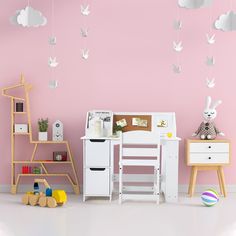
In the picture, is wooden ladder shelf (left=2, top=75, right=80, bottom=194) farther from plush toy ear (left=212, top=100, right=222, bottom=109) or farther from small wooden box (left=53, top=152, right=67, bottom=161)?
plush toy ear (left=212, top=100, right=222, bottom=109)

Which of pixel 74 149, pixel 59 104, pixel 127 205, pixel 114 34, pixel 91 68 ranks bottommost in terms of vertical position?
pixel 127 205

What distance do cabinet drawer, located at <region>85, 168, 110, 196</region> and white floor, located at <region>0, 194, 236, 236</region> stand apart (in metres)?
0.11

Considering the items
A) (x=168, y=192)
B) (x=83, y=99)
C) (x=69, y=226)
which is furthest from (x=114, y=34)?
(x=69, y=226)

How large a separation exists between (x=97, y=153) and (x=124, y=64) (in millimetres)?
1197

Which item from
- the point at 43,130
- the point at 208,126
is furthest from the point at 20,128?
the point at 208,126

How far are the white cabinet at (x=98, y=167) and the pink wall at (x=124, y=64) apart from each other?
675 millimetres

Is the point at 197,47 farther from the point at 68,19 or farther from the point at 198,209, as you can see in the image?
the point at 198,209

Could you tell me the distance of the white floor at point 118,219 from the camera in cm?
405

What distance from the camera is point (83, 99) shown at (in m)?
6.01

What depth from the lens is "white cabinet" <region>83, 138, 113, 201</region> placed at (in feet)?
17.5

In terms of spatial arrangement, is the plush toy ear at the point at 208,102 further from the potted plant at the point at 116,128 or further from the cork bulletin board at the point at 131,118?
the potted plant at the point at 116,128

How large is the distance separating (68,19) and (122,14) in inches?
24.5

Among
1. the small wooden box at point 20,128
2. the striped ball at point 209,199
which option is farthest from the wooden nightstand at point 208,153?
the small wooden box at point 20,128

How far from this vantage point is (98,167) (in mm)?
5348
